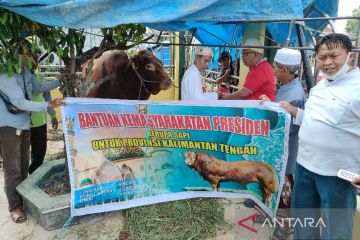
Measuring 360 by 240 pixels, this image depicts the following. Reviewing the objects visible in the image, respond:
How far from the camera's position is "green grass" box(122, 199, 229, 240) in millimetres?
2881

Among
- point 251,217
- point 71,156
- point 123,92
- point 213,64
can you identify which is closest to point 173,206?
point 251,217

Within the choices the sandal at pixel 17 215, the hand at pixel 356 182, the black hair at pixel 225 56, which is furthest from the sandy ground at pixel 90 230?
the black hair at pixel 225 56

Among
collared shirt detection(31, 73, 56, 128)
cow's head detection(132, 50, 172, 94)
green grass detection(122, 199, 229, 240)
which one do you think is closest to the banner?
green grass detection(122, 199, 229, 240)

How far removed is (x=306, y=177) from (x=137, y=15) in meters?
1.71

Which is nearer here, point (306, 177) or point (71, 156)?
point (306, 177)

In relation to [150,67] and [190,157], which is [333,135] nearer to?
[190,157]

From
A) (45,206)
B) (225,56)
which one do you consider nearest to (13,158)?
(45,206)

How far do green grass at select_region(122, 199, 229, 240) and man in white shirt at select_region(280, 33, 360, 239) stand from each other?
117 centimetres

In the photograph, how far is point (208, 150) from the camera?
301 cm

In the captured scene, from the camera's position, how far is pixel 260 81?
3.17 m

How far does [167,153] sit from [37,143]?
181 centimetres

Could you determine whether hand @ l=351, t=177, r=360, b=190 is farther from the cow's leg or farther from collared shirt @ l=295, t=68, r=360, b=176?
the cow's leg

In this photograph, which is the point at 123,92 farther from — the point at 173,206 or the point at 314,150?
the point at 314,150

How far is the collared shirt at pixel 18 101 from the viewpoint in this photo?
278cm
